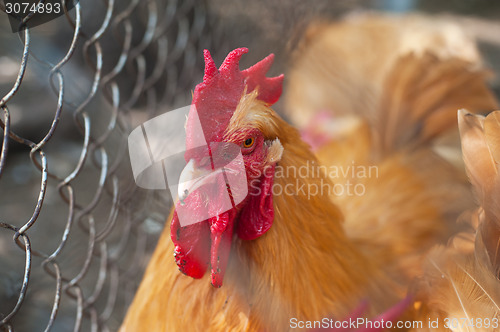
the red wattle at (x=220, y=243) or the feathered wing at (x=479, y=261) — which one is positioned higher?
the red wattle at (x=220, y=243)

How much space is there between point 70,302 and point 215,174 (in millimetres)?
1540

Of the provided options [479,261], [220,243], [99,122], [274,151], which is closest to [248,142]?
[274,151]

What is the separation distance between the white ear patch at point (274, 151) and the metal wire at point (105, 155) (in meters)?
0.71

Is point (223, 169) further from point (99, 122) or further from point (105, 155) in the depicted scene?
point (99, 122)

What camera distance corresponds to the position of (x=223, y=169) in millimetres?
990

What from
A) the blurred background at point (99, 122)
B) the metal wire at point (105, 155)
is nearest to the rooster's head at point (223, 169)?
the blurred background at point (99, 122)

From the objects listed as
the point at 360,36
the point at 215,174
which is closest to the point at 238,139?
the point at 215,174

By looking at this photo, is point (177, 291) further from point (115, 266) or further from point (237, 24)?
point (237, 24)

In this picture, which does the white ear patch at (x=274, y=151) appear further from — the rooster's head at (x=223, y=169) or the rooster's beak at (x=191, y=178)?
the rooster's beak at (x=191, y=178)

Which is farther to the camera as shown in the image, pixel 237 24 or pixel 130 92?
pixel 237 24

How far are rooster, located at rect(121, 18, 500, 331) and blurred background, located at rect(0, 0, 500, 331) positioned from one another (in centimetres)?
28

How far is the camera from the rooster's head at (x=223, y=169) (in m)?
0.98

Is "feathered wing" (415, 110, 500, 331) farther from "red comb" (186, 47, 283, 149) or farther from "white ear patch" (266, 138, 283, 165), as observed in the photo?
"red comb" (186, 47, 283, 149)

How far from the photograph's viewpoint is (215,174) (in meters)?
0.99
